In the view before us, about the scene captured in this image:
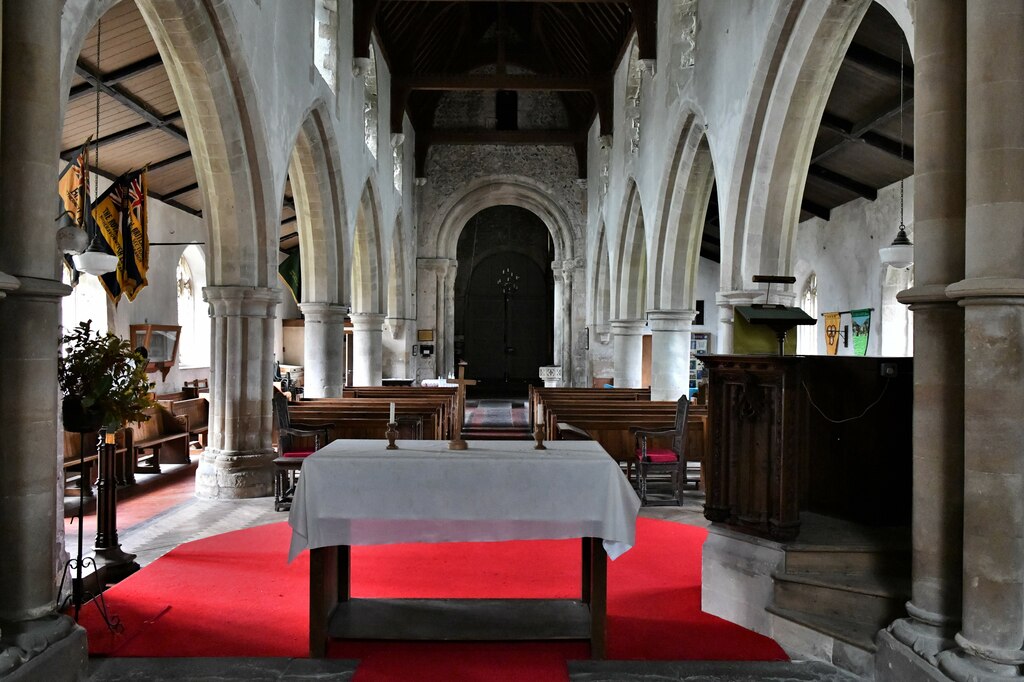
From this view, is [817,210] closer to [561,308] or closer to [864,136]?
[864,136]

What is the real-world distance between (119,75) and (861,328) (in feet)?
35.4

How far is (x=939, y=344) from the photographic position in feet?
9.78

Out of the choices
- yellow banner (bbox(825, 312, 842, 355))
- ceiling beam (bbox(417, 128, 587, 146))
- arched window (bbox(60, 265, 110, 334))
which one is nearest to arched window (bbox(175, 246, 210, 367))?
arched window (bbox(60, 265, 110, 334))

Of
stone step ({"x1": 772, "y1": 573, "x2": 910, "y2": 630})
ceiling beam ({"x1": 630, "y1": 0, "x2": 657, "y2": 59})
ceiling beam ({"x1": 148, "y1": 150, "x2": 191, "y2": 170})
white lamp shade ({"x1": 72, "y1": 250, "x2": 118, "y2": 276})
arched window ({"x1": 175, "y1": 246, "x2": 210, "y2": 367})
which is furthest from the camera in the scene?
arched window ({"x1": 175, "y1": 246, "x2": 210, "y2": 367})

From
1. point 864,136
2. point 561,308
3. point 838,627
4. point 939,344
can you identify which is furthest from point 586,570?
point 561,308

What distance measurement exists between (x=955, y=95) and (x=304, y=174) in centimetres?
789

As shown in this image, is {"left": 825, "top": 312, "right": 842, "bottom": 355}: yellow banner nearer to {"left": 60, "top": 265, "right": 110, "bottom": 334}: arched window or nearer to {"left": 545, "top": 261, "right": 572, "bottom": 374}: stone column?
{"left": 545, "top": 261, "right": 572, "bottom": 374}: stone column

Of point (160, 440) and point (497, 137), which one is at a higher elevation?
point (497, 137)

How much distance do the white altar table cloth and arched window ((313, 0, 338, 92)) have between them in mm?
7728

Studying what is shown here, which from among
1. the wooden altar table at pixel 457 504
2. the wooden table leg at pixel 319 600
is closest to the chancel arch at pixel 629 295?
the wooden altar table at pixel 457 504

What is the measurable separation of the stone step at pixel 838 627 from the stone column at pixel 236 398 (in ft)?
16.0

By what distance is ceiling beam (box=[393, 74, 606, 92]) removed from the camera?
14555 mm

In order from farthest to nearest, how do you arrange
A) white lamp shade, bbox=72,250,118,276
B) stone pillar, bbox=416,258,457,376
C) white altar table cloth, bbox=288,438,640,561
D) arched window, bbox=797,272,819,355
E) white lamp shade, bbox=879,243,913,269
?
stone pillar, bbox=416,258,457,376, arched window, bbox=797,272,819,355, white lamp shade, bbox=879,243,913,269, white lamp shade, bbox=72,250,118,276, white altar table cloth, bbox=288,438,640,561

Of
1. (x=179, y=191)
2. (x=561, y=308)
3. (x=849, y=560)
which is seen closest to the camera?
(x=849, y=560)
